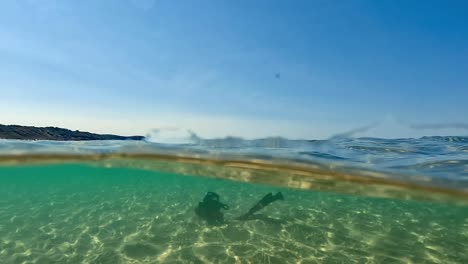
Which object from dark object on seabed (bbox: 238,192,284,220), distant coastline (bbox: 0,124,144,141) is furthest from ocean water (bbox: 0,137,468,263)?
distant coastline (bbox: 0,124,144,141)

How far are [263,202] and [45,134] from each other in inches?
592

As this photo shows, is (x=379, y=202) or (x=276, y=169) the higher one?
(x=276, y=169)

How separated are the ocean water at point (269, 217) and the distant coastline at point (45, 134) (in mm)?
2105

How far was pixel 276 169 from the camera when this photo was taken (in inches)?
556

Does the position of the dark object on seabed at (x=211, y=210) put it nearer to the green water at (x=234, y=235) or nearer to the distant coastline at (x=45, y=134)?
the green water at (x=234, y=235)

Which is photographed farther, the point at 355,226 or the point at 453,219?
the point at 453,219

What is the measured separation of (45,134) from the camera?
1930 centimetres

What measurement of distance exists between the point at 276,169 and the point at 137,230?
22.9 feet

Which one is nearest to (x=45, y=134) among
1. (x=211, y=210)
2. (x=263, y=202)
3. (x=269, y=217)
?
(x=211, y=210)

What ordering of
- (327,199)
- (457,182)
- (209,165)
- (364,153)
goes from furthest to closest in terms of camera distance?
(327,199) → (209,165) → (364,153) → (457,182)

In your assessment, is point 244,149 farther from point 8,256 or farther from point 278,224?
point 8,256

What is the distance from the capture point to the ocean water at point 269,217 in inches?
431

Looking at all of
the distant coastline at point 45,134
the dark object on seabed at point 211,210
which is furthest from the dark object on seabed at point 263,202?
the distant coastline at point 45,134

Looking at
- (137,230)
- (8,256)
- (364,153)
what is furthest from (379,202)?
(8,256)
